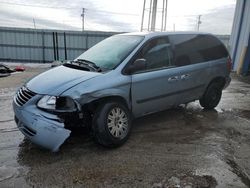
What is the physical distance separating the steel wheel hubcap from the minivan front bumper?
2.16 ft

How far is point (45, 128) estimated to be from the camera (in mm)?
3670

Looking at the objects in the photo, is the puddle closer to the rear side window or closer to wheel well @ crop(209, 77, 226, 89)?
the rear side window

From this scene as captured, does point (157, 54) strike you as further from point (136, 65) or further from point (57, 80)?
point (57, 80)

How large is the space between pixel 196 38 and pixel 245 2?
9111mm

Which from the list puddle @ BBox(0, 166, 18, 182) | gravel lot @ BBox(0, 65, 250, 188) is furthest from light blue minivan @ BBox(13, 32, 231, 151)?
puddle @ BBox(0, 166, 18, 182)

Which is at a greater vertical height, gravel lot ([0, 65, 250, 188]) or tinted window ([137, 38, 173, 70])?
tinted window ([137, 38, 173, 70])

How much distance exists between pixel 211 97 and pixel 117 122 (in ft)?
9.67

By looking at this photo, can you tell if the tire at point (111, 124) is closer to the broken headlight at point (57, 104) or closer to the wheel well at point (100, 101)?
the wheel well at point (100, 101)

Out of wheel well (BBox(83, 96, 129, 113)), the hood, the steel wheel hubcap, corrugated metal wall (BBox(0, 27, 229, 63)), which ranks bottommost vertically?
corrugated metal wall (BBox(0, 27, 229, 63))

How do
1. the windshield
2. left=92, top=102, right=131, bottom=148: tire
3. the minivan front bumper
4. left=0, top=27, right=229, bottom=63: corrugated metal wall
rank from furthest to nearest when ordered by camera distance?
left=0, top=27, right=229, bottom=63: corrugated metal wall → the windshield → left=92, top=102, right=131, bottom=148: tire → the minivan front bumper

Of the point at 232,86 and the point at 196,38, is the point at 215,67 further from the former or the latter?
the point at 232,86

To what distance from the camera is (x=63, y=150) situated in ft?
13.6

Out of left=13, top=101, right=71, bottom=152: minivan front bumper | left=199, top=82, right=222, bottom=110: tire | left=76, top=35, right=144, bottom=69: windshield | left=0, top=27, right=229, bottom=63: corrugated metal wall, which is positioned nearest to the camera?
left=13, top=101, right=71, bottom=152: minivan front bumper

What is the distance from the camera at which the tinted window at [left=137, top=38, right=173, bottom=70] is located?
4.73 meters
